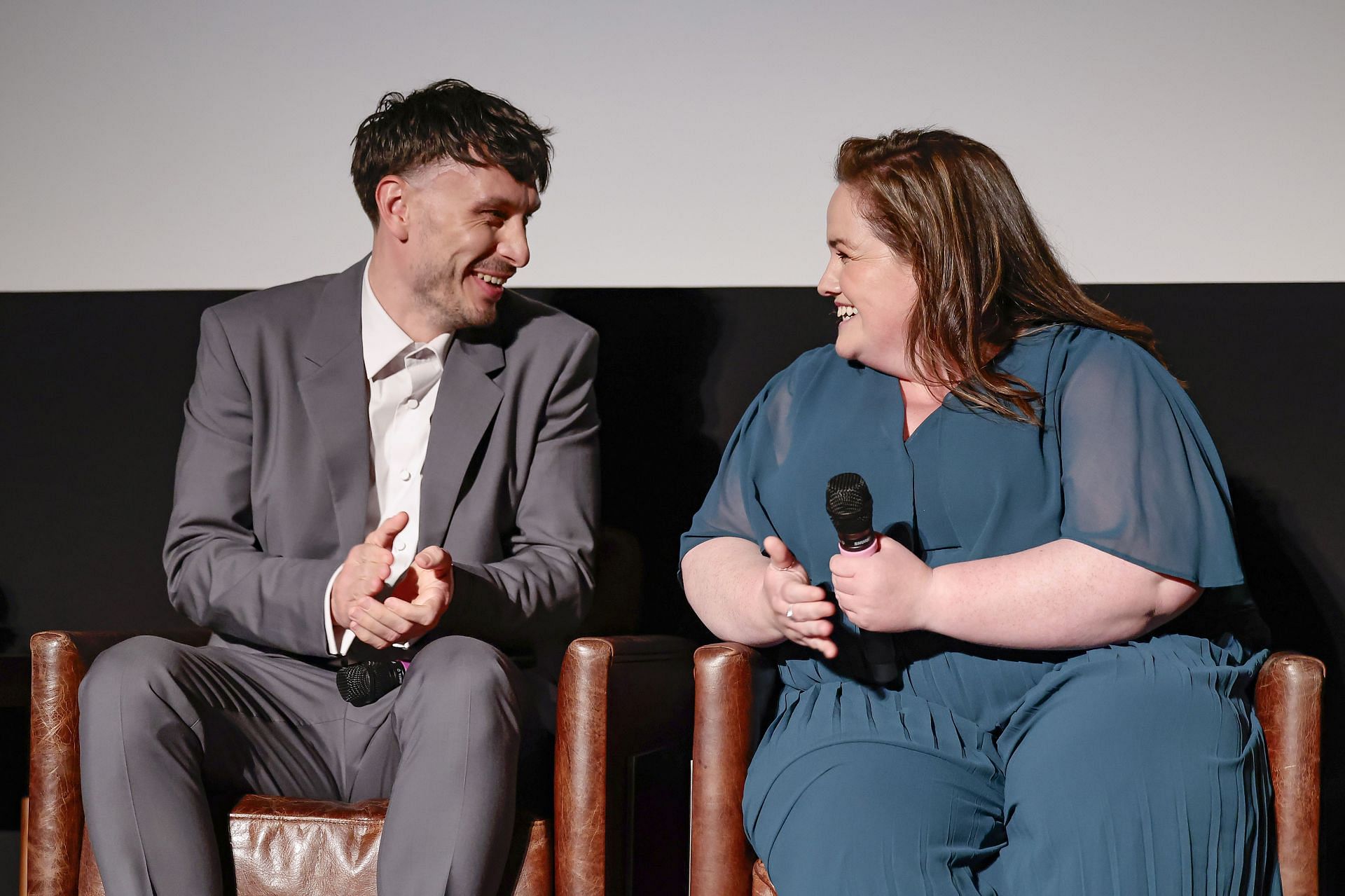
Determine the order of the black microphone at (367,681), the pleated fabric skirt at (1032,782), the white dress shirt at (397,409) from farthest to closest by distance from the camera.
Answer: the white dress shirt at (397,409) → the black microphone at (367,681) → the pleated fabric skirt at (1032,782)

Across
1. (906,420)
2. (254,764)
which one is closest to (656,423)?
(906,420)

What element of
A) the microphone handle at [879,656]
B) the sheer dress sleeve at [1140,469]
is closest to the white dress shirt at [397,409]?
the microphone handle at [879,656]

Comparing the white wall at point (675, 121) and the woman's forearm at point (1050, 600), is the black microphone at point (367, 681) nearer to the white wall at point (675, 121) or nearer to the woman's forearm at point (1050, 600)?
the woman's forearm at point (1050, 600)

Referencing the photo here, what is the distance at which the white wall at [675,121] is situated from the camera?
7.55 ft

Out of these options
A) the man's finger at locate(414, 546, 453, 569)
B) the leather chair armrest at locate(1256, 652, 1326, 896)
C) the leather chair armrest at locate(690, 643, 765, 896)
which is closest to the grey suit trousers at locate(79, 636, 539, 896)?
the man's finger at locate(414, 546, 453, 569)

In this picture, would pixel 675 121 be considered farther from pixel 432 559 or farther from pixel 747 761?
pixel 747 761

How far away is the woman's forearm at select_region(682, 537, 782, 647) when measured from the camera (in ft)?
4.87

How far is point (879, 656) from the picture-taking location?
4.89ft

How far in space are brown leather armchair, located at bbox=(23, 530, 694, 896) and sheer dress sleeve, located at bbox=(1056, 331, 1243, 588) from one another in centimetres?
60

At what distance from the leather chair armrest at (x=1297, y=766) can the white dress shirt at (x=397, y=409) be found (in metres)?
1.23

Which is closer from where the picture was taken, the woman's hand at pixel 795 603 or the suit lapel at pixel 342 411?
the woman's hand at pixel 795 603

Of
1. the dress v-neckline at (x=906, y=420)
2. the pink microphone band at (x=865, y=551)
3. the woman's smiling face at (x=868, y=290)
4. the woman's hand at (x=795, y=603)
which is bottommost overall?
the woman's hand at (x=795, y=603)

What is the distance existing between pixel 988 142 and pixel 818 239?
391mm

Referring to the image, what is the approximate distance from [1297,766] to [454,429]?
4.07 ft
